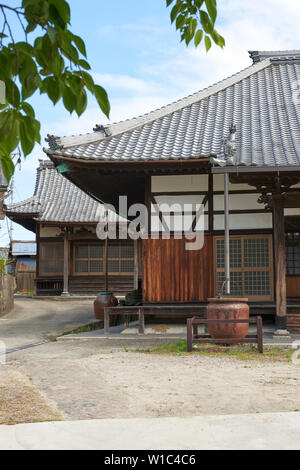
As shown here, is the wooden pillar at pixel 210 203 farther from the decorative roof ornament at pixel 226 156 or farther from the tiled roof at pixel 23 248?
the tiled roof at pixel 23 248

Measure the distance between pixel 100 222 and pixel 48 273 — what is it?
416 cm

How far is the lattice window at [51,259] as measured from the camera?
25.9 metres

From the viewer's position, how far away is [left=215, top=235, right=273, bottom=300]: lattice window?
1118 centimetres

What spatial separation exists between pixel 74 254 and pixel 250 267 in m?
16.1

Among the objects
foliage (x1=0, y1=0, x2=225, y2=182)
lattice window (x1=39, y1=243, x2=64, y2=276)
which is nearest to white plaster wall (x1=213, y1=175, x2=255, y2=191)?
foliage (x1=0, y1=0, x2=225, y2=182)

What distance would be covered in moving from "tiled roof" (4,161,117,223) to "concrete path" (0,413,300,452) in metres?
20.9

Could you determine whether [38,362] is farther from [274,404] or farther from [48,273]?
[48,273]

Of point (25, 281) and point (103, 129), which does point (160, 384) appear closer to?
point (103, 129)

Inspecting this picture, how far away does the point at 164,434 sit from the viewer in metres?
3.89

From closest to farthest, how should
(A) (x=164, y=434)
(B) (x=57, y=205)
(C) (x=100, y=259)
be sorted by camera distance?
(A) (x=164, y=434) < (C) (x=100, y=259) < (B) (x=57, y=205)

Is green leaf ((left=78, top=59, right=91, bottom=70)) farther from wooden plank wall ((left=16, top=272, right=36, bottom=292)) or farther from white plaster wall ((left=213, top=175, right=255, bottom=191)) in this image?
wooden plank wall ((left=16, top=272, right=36, bottom=292))

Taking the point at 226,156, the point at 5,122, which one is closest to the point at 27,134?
the point at 5,122

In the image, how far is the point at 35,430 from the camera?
4.09 metres

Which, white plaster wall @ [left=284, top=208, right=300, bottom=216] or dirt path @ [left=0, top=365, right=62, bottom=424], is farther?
white plaster wall @ [left=284, top=208, right=300, bottom=216]
